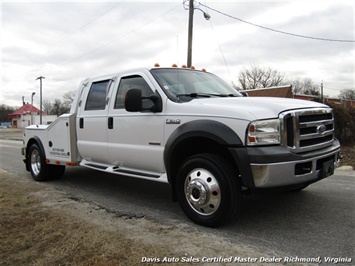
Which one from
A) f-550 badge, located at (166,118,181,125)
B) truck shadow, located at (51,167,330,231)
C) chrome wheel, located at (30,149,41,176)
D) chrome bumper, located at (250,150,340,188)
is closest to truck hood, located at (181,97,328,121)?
f-550 badge, located at (166,118,181,125)

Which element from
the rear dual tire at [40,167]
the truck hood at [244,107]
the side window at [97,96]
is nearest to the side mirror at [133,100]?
the truck hood at [244,107]

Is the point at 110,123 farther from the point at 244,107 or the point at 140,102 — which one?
the point at 244,107

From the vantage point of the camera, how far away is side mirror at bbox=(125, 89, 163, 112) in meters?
4.35

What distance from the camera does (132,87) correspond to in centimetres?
515

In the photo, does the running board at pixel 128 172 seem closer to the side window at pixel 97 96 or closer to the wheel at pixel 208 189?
the wheel at pixel 208 189

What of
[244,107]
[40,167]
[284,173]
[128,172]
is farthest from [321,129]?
[40,167]

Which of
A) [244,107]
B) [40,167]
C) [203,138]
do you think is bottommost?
[40,167]

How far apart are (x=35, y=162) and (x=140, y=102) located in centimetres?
408

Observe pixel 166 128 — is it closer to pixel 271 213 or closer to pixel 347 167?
pixel 271 213

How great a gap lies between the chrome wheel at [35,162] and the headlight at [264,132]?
16.7 ft

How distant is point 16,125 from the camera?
3469 inches

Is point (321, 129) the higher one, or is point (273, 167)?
point (321, 129)

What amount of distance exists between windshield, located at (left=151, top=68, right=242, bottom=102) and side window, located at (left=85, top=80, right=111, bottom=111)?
1115 mm

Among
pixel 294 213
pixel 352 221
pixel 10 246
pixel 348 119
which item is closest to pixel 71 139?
pixel 10 246
